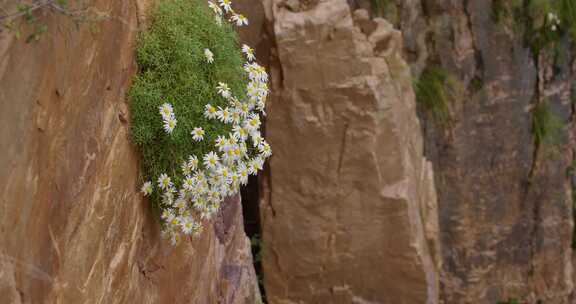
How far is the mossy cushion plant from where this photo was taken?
2727 millimetres

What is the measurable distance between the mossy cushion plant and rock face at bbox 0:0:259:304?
71 millimetres

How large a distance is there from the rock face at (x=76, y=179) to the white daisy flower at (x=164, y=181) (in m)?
0.10

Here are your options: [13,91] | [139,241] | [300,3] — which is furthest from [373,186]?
[13,91]

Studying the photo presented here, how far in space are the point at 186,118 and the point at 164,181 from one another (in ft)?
0.85

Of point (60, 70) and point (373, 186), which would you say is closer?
point (60, 70)

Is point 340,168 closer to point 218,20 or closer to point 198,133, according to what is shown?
point 218,20

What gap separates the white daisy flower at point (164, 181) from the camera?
108 inches

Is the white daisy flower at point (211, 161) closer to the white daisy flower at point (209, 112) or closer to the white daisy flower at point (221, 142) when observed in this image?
the white daisy flower at point (221, 142)

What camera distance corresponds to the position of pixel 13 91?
2008mm

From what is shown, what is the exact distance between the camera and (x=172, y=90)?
275 cm

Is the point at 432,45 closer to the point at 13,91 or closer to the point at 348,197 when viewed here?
the point at 348,197

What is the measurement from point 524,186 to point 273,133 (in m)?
3.20

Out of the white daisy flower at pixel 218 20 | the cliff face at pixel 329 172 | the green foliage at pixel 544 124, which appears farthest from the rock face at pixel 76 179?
the green foliage at pixel 544 124

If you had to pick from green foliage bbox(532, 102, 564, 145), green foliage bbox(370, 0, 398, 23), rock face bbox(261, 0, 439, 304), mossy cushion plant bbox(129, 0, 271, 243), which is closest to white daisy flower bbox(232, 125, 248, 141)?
mossy cushion plant bbox(129, 0, 271, 243)
